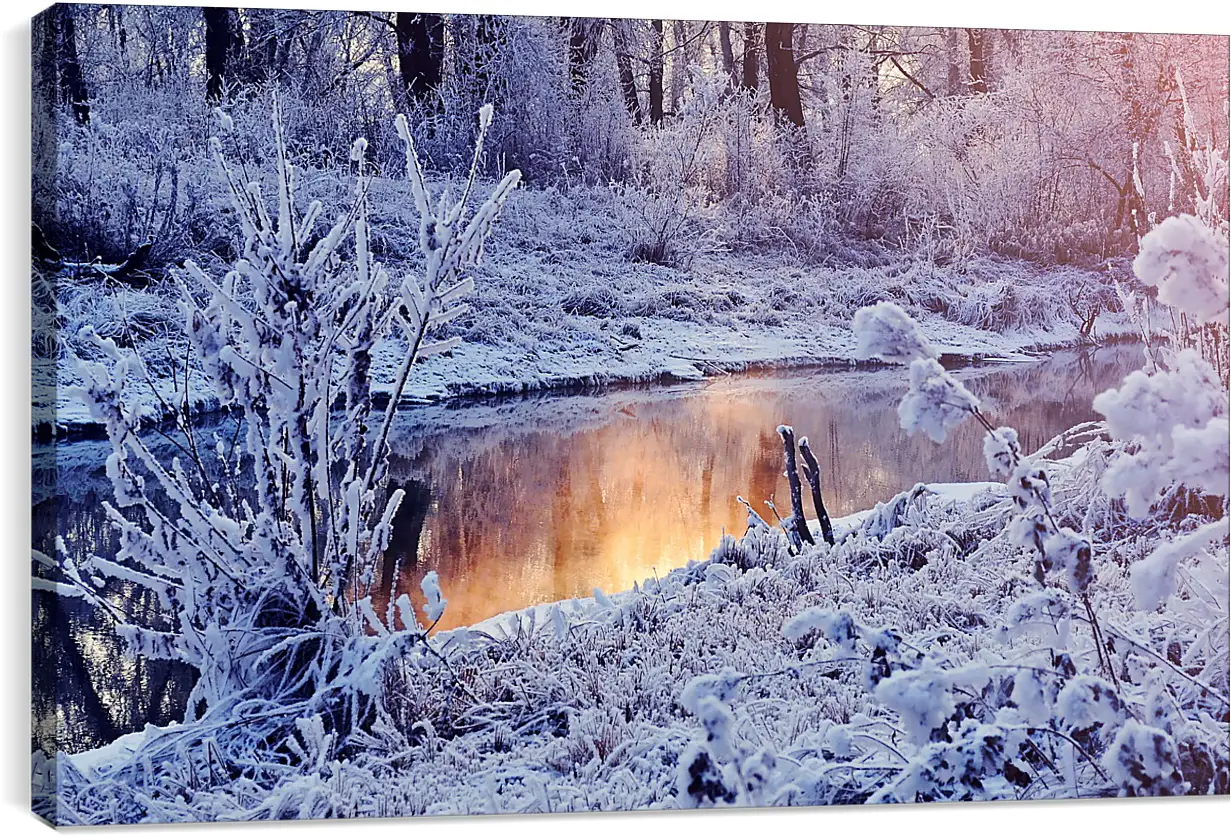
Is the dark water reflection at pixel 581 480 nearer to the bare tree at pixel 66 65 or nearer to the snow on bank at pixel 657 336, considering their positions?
the snow on bank at pixel 657 336

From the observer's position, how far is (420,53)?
13.8ft

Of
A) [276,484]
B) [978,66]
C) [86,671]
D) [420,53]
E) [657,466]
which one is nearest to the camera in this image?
[86,671]

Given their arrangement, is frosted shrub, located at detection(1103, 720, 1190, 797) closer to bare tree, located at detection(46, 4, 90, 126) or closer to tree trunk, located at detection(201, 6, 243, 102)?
tree trunk, located at detection(201, 6, 243, 102)

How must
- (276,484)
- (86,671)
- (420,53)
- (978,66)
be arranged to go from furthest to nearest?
(978,66) → (420,53) → (276,484) → (86,671)

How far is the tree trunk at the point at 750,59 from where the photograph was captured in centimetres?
434

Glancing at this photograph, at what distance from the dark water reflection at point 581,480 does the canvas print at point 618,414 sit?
0.01m

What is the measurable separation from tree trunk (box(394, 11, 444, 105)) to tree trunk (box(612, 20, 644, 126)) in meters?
0.52

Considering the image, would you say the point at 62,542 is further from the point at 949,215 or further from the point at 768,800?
the point at 949,215

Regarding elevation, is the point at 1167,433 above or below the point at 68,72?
below

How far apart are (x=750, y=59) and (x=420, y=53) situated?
0.97 metres

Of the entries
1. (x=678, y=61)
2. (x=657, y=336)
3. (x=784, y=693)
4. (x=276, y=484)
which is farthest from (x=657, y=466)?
(x=678, y=61)

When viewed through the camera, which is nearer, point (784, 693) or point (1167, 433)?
point (784, 693)

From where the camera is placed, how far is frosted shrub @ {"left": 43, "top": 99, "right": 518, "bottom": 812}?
13.1 feet

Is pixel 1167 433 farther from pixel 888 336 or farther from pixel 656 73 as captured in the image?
pixel 656 73
